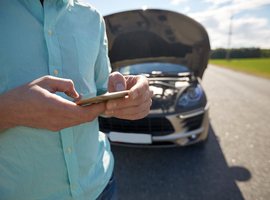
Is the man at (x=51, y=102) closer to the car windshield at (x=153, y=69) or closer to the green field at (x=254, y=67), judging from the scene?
the car windshield at (x=153, y=69)

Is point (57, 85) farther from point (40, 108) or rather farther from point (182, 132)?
point (182, 132)

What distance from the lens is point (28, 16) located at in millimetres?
665

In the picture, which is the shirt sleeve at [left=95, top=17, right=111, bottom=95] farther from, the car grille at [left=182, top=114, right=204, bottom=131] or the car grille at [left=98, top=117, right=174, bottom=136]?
the car grille at [left=182, top=114, right=204, bottom=131]

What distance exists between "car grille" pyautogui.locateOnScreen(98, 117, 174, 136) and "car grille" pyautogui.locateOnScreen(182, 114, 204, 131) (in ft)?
0.73

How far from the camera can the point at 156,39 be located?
294 cm

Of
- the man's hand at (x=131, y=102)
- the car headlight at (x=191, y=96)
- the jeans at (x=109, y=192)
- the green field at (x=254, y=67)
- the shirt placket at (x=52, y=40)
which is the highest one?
the shirt placket at (x=52, y=40)

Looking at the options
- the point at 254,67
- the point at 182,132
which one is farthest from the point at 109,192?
the point at 254,67

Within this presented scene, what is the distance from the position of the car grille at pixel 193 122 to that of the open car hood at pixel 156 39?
1.22 m

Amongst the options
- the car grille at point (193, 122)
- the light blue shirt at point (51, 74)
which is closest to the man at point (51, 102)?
the light blue shirt at point (51, 74)

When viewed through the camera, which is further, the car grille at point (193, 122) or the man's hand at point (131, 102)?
the car grille at point (193, 122)

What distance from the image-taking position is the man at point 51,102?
501 millimetres

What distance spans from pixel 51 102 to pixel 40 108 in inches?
1.5

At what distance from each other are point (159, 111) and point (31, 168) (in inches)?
68.0

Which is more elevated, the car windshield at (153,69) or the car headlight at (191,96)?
the car windshield at (153,69)
